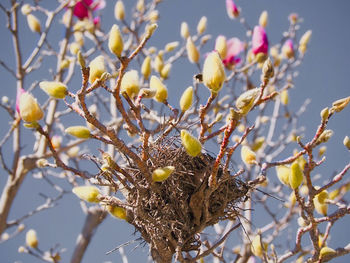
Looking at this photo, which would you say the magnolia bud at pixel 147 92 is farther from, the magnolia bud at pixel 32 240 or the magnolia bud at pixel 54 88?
the magnolia bud at pixel 32 240

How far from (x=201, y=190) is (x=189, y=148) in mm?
186

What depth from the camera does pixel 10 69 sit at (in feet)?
6.82

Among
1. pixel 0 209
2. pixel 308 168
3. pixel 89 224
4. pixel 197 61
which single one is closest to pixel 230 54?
pixel 197 61

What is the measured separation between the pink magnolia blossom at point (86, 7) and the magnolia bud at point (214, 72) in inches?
69.3

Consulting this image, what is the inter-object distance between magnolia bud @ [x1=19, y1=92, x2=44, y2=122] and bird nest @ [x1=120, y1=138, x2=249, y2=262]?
28 cm

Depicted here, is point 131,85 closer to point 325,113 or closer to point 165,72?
point 325,113

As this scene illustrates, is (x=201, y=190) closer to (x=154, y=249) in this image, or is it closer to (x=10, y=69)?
(x=154, y=249)

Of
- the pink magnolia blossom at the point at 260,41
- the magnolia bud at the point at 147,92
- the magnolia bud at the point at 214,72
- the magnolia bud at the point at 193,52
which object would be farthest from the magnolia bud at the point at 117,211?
the pink magnolia blossom at the point at 260,41

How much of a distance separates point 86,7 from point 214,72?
181cm

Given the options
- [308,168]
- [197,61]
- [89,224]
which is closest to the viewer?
[308,168]

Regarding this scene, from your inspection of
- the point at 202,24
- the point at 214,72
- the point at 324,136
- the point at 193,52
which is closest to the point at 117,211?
the point at 214,72

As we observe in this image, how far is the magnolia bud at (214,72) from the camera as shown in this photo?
789 millimetres

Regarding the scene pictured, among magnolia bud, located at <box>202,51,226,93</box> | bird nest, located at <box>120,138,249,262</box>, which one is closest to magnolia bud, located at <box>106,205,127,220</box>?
bird nest, located at <box>120,138,249,262</box>

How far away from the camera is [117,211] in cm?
100
